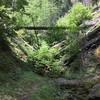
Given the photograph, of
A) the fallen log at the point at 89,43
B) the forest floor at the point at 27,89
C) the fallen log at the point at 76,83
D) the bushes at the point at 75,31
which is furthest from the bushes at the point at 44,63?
the forest floor at the point at 27,89

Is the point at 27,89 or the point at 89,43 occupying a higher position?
the point at 89,43

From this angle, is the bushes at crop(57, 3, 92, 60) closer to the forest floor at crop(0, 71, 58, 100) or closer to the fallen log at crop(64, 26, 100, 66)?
the fallen log at crop(64, 26, 100, 66)

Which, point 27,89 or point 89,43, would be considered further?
point 89,43

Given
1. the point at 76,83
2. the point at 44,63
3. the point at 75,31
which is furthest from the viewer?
the point at 75,31

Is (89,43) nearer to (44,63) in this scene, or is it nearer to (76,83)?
(44,63)

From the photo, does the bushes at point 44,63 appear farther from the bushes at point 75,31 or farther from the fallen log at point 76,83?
the bushes at point 75,31

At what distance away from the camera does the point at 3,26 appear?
15.7 m

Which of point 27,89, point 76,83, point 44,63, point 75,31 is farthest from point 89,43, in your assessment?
point 27,89

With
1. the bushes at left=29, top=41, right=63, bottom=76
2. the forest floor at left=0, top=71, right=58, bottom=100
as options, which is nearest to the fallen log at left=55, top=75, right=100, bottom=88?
the forest floor at left=0, top=71, right=58, bottom=100

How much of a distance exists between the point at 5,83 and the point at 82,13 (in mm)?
28209

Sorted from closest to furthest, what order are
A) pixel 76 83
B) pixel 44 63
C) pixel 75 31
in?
1. pixel 76 83
2. pixel 44 63
3. pixel 75 31

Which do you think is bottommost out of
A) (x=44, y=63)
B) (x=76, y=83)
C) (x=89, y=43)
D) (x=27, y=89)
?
(x=27, y=89)

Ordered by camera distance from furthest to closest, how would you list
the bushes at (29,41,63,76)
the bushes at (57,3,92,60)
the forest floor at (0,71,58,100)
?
the bushes at (57,3,92,60), the bushes at (29,41,63,76), the forest floor at (0,71,58,100)

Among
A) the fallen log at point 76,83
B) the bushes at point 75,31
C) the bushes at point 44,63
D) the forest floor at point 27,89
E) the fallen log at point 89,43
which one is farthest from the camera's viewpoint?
the bushes at point 75,31
